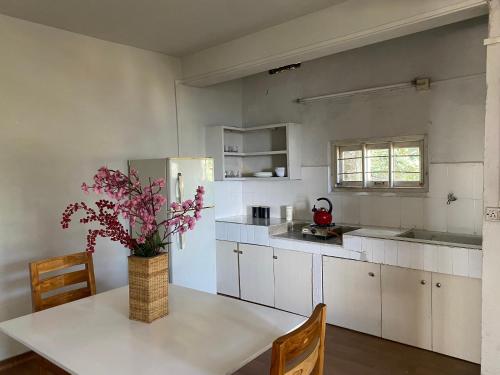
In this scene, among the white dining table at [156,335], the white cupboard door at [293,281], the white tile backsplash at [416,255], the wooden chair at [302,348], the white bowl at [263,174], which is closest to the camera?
the wooden chair at [302,348]

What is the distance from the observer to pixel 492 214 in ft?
7.29

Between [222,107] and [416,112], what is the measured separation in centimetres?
219

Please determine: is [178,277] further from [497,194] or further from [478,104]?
[478,104]

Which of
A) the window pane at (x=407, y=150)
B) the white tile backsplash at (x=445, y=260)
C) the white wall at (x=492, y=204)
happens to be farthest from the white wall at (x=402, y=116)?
the white wall at (x=492, y=204)

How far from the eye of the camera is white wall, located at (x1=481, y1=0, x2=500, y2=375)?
86.8 inches

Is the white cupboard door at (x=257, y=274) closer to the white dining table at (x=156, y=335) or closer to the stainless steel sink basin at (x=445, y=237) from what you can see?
the stainless steel sink basin at (x=445, y=237)

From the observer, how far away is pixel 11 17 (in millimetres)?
2875

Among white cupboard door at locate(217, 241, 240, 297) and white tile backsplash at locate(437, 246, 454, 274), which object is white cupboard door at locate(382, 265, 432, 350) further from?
white cupboard door at locate(217, 241, 240, 297)

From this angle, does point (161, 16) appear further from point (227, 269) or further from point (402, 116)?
point (227, 269)

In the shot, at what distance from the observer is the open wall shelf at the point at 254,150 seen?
4.19 meters

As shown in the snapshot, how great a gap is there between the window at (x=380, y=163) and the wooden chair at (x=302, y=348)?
246 cm

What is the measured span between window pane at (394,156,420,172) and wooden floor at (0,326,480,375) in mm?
1523

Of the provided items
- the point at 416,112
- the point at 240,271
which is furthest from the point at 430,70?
the point at 240,271

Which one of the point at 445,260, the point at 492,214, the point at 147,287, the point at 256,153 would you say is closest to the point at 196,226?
the point at 256,153
